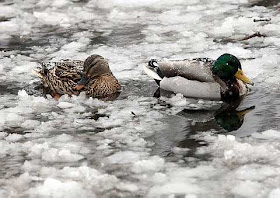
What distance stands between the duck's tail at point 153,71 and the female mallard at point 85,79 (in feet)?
1.44

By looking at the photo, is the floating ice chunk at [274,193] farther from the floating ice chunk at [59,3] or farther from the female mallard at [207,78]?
the floating ice chunk at [59,3]

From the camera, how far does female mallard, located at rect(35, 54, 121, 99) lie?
27.6 feet

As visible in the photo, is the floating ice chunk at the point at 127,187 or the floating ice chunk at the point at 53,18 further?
the floating ice chunk at the point at 53,18

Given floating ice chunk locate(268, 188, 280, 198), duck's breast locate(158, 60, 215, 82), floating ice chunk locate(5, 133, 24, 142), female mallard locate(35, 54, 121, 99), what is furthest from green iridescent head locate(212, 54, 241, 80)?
floating ice chunk locate(268, 188, 280, 198)

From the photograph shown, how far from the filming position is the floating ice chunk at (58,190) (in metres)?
5.59

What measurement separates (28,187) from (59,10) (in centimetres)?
754

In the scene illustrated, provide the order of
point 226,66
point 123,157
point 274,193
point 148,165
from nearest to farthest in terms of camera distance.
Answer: point 274,193 < point 148,165 < point 123,157 < point 226,66

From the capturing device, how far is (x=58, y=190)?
5.66 meters

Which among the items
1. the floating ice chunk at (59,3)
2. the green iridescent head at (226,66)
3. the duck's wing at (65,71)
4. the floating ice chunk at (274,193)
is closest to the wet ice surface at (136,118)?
the floating ice chunk at (274,193)

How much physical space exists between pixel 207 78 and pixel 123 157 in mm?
2315

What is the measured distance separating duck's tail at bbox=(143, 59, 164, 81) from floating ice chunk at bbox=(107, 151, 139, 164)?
225cm

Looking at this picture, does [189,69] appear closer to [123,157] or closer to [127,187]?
[123,157]

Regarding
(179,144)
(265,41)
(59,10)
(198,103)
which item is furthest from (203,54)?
(59,10)

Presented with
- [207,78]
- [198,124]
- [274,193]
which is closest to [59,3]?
[207,78]
